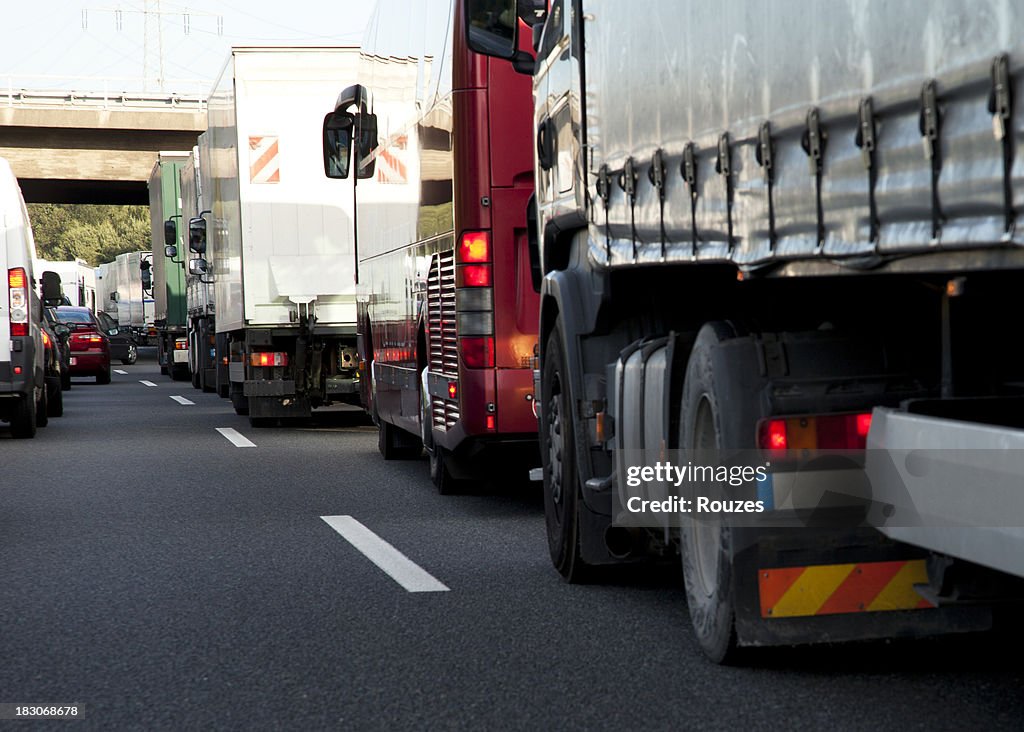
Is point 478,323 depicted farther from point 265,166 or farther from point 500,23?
point 265,166

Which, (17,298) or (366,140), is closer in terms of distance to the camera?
(366,140)

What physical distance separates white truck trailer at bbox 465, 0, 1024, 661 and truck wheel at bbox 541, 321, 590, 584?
1.1 inches

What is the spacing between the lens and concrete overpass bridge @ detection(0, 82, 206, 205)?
52188mm

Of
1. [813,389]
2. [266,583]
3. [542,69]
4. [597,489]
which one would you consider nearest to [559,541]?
[597,489]

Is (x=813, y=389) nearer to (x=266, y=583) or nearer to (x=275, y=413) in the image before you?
(x=266, y=583)

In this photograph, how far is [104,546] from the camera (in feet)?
30.0

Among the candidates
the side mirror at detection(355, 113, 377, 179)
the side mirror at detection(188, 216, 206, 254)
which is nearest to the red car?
the side mirror at detection(188, 216, 206, 254)

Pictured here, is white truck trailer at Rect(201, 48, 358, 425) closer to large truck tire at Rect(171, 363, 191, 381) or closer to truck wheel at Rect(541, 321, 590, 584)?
truck wheel at Rect(541, 321, 590, 584)

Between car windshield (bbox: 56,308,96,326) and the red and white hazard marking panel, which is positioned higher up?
the red and white hazard marking panel

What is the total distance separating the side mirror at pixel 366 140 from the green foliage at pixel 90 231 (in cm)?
12523

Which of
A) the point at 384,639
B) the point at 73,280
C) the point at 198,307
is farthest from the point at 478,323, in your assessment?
the point at 73,280

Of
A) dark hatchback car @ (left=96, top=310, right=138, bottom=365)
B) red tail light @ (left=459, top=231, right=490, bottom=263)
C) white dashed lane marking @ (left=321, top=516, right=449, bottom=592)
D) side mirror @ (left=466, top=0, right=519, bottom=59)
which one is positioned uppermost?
side mirror @ (left=466, top=0, right=519, bottom=59)

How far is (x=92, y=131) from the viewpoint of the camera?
53.4m

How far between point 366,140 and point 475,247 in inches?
164
